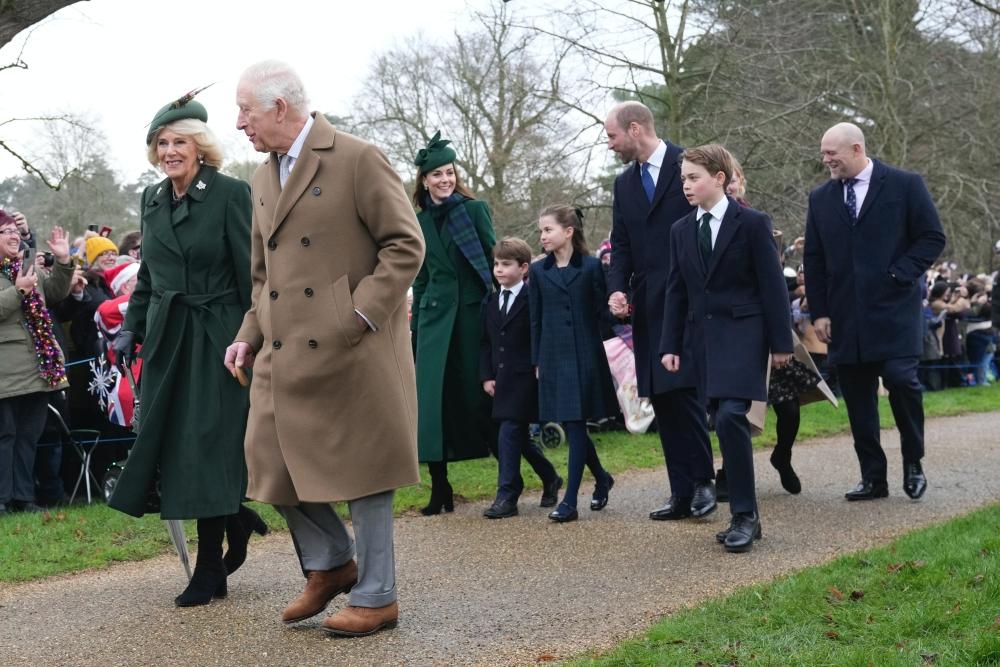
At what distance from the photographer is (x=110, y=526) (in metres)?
7.55

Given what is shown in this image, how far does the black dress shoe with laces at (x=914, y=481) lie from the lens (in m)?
7.63

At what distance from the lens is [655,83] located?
17000 mm

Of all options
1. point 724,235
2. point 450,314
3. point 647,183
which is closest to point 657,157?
point 647,183

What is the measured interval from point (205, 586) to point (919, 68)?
19980mm

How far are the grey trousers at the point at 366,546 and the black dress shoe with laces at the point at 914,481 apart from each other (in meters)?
3.97

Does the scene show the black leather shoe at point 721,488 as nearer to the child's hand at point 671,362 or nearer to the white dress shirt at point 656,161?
the child's hand at point 671,362

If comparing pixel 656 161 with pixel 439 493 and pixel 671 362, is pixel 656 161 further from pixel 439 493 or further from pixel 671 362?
pixel 439 493

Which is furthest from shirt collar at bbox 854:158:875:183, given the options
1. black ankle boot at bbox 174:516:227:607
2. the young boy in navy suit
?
black ankle boot at bbox 174:516:227:607

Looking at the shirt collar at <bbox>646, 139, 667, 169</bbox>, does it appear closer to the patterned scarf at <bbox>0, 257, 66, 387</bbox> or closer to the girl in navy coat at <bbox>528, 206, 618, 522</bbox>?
the girl in navy coat at <bbox>528, 206, 618, 522</bbox>

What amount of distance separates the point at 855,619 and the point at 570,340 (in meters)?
3.41

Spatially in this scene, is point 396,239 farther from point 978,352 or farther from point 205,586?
point 978,352

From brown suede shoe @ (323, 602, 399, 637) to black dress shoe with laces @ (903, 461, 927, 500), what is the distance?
401cm

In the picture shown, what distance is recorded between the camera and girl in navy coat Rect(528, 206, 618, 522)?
25.0 feet

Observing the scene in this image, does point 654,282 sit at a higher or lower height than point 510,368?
higher
